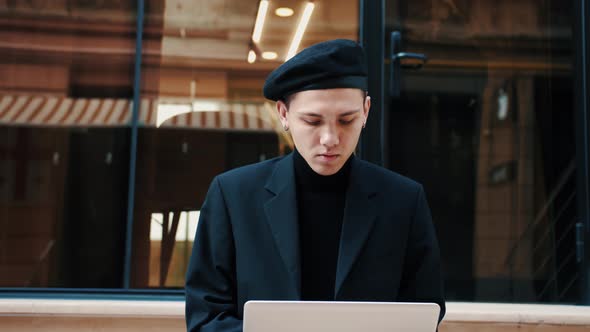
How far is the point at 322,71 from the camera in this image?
167 cm

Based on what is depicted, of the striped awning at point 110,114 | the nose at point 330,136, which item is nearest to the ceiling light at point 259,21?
the striped awning at point 110,114

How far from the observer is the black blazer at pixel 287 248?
5.87 feet

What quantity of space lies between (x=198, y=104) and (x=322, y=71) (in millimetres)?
3584

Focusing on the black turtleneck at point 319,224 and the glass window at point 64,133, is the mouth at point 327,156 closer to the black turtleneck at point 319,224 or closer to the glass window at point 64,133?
the black turtleneck at point 319,224

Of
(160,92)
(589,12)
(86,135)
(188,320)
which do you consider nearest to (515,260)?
(589,12)

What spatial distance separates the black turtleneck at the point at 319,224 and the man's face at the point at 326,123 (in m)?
0.14

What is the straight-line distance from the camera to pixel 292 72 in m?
1.70

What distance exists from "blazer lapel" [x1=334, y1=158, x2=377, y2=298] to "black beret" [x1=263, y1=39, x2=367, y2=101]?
11.4 inches

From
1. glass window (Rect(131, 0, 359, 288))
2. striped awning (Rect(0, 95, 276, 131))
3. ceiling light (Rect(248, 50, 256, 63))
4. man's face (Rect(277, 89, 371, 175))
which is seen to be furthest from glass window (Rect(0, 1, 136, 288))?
man's face (Rect(277, 89, 371, 175))

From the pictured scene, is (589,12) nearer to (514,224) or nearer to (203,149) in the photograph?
(514,224)

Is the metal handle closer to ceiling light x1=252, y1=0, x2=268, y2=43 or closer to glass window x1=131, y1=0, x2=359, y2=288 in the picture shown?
glass window x1=131, y1=0, x2=359, y2=288

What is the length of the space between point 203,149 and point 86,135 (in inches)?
35.0

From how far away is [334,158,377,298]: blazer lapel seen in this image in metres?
1.78

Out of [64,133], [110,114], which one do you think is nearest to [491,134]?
[110,114]
